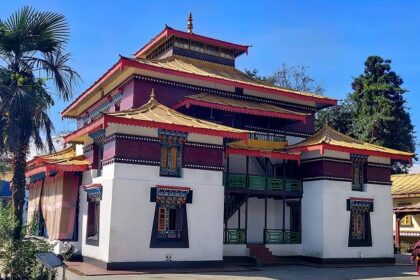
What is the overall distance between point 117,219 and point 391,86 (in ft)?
98.3

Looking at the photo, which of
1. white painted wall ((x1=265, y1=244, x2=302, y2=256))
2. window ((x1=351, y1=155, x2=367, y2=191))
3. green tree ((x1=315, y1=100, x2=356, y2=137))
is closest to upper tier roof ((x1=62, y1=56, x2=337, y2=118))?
window ((x1=351, y1=155, x2=367, y2=191))

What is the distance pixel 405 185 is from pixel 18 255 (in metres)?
29.3

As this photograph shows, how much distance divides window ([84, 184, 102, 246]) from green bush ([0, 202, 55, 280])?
5.92 meters

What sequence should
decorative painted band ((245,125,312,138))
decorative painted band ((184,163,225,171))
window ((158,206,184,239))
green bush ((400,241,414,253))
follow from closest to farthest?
window ((158,206,184,239))
decorative painted band ((184,163,225,171))
decorative painted band ((245,125,312,138))
green bush ((400,241,414,253))

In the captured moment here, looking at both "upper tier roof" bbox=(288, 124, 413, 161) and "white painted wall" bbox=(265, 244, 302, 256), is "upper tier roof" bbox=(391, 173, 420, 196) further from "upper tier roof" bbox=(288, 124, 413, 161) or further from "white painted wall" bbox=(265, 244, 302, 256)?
"white painted wall" bbox=(265, 244, 302, 256)

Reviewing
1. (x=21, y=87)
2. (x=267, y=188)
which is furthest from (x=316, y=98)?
(x=21, y=87)

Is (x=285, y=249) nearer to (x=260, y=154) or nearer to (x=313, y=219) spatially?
(x=313, y=219)

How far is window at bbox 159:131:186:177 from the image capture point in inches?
758

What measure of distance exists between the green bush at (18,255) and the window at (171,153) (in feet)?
21.3

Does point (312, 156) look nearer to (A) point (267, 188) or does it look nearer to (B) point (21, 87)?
(A) point (267, 188)

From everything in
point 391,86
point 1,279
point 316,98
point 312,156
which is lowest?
point 1,279

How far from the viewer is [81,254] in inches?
818

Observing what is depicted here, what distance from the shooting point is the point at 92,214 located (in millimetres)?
20984

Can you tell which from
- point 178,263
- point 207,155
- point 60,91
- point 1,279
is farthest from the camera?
point 207,155
